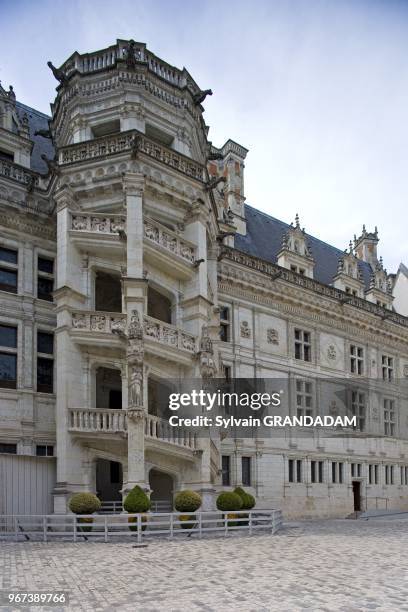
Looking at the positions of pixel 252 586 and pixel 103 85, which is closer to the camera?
pixel 252 586

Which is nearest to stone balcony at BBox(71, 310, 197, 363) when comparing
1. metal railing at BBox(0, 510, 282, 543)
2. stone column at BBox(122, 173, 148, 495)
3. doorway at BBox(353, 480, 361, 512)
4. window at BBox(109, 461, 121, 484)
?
stone column at BBox(122, 173, 148, 495)

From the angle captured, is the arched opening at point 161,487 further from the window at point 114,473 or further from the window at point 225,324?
the window at point 225,324

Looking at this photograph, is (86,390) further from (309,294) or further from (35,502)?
(309,294)

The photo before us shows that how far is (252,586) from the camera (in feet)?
31.4

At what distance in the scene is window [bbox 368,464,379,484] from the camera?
31.4 meters

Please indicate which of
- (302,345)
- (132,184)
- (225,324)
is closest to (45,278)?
(132,184)

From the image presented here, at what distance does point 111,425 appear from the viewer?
18.1 m

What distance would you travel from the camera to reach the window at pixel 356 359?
32.3 m

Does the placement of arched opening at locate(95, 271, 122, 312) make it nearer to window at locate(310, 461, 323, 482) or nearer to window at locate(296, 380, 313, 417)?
window at locate(296, 380, 313, 417)

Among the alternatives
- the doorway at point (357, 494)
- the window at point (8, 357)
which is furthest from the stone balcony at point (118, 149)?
the doorway at point (357, 494)

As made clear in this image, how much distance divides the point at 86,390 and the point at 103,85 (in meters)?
10.6

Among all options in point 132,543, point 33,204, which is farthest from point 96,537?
point 33,204

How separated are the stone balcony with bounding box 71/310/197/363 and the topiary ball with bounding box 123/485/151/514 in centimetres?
423

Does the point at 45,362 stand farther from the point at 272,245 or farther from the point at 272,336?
the point at 272,245
